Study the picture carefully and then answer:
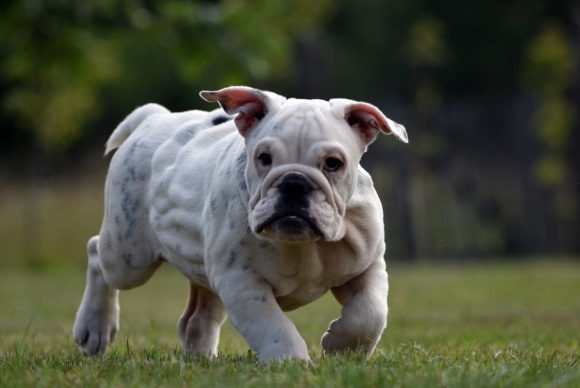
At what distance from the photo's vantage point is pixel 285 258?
14.2 feet

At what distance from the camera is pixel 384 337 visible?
625 centimetres

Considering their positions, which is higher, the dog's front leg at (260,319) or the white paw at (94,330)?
the dog's front leg at (260,319)

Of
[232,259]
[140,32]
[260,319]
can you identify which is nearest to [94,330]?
[232,259]

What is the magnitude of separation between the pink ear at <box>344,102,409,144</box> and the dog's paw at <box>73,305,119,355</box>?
74.3 inches

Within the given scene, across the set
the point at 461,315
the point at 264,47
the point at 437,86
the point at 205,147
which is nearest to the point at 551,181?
the point at 264,47

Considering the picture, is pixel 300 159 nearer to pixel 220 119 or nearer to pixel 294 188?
pixel 294 188

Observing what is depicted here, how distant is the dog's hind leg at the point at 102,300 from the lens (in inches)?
213

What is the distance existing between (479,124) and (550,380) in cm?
1176

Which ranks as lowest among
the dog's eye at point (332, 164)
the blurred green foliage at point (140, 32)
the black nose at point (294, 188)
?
the black nose at point (294, 188)

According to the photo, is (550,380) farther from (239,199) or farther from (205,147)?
(205,147)

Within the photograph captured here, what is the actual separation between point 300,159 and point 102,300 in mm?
1956

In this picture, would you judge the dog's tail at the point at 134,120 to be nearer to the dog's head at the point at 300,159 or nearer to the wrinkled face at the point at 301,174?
the dog's head at the point at 300,159

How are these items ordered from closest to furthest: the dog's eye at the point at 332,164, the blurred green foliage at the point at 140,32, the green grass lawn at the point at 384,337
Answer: the green grass lawn at the point at 384,337, the dog's eye at the point at 332,164, the blurred green foliage at the point at 140,32

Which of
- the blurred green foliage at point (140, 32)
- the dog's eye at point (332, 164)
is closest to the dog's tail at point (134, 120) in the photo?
the dog's eye at point (332, 164)
